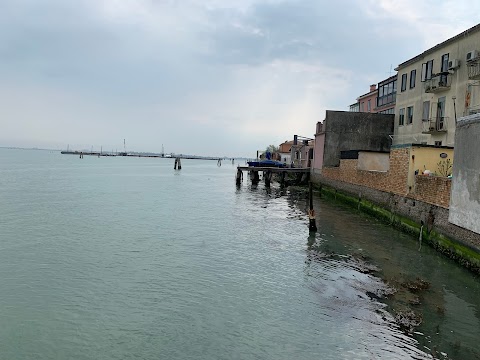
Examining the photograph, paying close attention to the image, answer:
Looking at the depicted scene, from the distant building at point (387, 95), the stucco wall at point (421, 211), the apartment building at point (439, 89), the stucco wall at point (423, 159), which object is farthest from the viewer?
the distant building at point (387, 95)

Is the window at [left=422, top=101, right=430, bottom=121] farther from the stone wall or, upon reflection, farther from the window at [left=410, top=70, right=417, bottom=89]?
the stone wall

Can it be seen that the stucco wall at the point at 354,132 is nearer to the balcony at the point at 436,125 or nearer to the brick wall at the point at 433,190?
the balcony at the point at 436,125

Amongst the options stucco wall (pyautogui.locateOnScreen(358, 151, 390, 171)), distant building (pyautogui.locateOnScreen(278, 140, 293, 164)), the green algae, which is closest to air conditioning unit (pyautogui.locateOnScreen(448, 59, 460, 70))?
stucco wall (pyautogui.locateOnScreen(358, 151, 390, 171))

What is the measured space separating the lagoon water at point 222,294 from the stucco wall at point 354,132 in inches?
739

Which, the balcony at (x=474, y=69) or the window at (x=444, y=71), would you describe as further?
the window at (x=444, y=71)

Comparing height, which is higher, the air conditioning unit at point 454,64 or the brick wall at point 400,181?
the air conditioning unit at point 454,64

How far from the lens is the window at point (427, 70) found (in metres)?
29.9

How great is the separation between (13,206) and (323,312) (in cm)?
2486

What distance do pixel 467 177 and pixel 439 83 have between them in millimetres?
16014

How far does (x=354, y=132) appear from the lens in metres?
40.1

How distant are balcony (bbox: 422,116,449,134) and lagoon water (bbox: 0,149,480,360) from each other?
1034 centimetres

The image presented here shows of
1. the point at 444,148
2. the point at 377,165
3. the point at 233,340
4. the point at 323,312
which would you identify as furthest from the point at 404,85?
the point at 233,340

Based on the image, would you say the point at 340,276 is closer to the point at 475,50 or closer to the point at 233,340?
the point at 233,340

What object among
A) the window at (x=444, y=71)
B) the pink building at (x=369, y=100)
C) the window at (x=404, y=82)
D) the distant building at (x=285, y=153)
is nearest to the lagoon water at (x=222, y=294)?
the window at (x=444, y=71)
